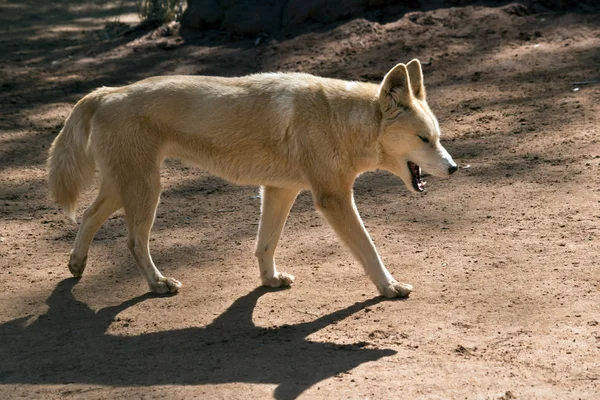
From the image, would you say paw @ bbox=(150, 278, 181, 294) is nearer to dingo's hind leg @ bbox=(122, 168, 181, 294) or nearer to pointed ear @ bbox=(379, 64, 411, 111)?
dingo's hind leg @ bbox=(122, 168, 181, 294)

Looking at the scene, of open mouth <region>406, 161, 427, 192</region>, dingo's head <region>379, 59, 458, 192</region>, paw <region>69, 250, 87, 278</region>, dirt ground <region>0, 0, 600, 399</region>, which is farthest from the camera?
paw <region>69, 250, 87, 278</region>

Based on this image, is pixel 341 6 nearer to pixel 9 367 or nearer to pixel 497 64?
pixel 497 64

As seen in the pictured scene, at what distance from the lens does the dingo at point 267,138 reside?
5.59m

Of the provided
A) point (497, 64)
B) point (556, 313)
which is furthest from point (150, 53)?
point (556, 313)

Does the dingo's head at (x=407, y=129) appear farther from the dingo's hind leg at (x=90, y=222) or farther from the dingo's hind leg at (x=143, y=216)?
the dingo's hind leg at (x=90, y=222)

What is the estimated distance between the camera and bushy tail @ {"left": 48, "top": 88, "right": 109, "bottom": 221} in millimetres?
5879

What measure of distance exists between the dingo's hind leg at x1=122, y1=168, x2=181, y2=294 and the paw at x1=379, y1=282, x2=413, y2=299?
4.81 feet

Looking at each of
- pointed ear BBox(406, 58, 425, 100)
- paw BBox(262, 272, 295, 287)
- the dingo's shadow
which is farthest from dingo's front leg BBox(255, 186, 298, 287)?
pointed ear BBox(406, 58, 425, 100)

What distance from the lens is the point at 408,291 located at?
18.5 ft

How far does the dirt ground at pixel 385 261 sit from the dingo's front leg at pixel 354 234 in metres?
0.14

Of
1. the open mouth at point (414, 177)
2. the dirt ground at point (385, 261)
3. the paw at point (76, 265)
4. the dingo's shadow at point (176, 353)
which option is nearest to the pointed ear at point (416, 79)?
the open mouth at point (414, 177)

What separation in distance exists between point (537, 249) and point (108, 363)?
3.22m

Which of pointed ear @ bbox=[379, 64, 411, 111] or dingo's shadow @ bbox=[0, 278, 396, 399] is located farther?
pointed ear @ bbox=[379, 64, 411, 111]

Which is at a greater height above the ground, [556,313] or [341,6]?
[341,6]
